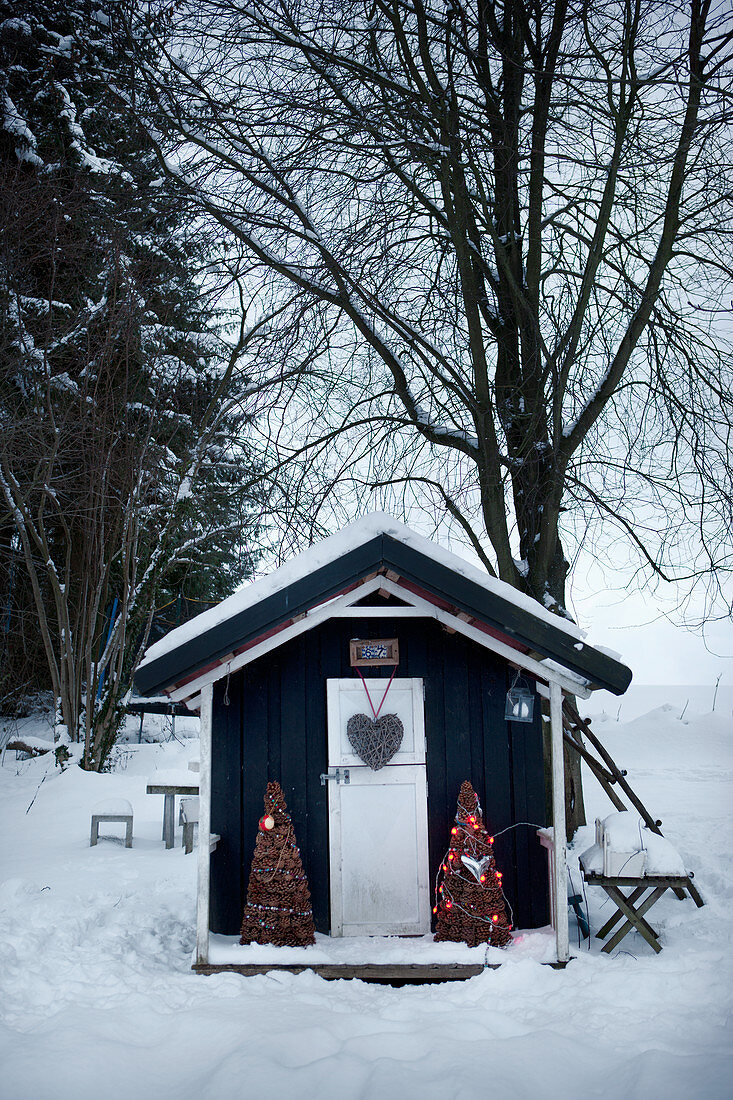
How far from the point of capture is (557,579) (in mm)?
8984

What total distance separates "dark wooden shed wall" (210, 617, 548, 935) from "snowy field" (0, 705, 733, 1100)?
2.41 feet

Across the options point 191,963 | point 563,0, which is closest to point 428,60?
point 563,0

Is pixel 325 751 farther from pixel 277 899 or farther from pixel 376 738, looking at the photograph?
pixel 277 899

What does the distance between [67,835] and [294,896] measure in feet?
17.6

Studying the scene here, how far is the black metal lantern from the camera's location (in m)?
5.80

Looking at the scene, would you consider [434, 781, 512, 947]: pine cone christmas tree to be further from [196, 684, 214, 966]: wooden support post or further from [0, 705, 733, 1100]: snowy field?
[196, 684, 214, 966]: wooden support post

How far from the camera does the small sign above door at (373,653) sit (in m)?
6.13

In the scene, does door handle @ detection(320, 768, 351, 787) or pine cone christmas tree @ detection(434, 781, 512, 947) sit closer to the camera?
pine cone christmas tree @ detection(434, 781, 512, 947)

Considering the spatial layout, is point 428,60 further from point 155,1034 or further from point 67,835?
point 67,835

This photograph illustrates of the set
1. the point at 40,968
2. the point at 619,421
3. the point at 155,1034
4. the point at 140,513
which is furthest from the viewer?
the point at 140,513

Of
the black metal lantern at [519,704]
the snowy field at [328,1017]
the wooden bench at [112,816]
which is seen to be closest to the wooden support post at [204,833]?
the snowy field at [328,1017]

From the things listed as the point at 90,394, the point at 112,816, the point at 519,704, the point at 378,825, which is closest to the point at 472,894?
the point at 378,825

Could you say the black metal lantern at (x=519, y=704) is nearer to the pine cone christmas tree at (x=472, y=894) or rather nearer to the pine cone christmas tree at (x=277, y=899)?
the pine cone christmas tree at (x=472, y=894)

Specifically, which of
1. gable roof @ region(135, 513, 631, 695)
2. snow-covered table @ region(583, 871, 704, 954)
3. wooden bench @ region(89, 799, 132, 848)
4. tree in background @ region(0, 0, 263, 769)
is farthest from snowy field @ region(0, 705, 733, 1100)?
tree in background @ region(0, 0, 263, 769)
